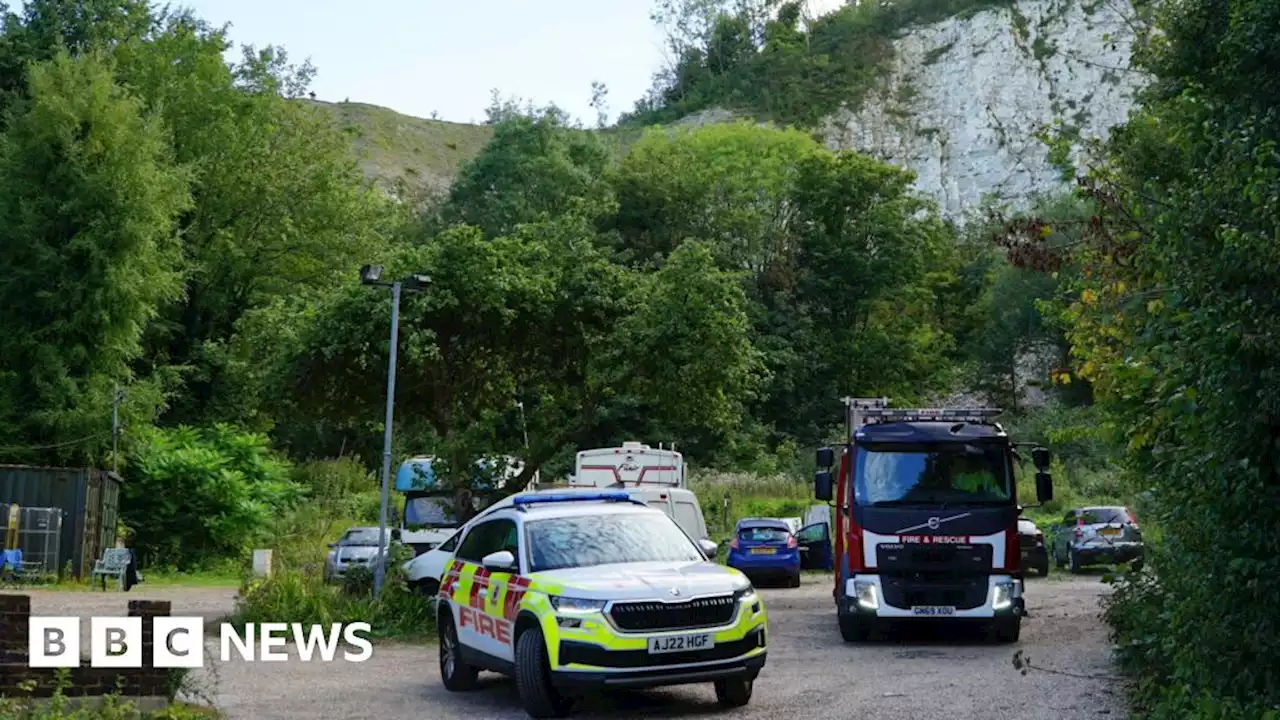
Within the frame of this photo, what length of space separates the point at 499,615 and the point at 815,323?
60.1 m

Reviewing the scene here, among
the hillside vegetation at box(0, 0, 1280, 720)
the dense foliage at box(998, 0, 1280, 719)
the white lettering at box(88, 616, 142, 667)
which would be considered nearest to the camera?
the dense foliage at box(998, 0, 1280, 719)

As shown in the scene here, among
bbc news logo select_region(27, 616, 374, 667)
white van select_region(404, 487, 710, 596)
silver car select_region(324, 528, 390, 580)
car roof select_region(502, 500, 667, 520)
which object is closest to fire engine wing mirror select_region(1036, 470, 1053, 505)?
white van select_region(404, 487, 710, 596)

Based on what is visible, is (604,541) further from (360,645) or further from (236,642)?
(236,642)

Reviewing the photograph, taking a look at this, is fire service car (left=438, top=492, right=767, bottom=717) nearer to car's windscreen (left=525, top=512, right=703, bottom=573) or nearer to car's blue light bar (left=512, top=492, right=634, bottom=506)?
car's windscreen (left=525, top=512, right=703, bottom=573)

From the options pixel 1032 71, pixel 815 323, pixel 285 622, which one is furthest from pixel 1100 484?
pixel 1032 71

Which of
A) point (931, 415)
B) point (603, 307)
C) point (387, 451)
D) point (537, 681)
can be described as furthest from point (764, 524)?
point (537, 681)

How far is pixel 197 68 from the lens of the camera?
185 feet

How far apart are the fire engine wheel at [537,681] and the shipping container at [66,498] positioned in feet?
86.0

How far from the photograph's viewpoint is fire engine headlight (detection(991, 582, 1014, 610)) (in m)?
18.5

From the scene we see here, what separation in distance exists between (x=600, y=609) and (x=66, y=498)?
2742 centimetres

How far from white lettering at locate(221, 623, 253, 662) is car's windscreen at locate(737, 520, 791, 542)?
53.1 ft

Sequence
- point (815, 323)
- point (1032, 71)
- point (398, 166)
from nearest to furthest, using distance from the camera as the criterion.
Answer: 1. point (815, 323)
2. point (1032, 71)
3. point (398, 166)

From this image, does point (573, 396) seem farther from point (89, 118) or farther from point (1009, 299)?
point (1009, 299)

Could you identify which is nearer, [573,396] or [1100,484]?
[573,396]
